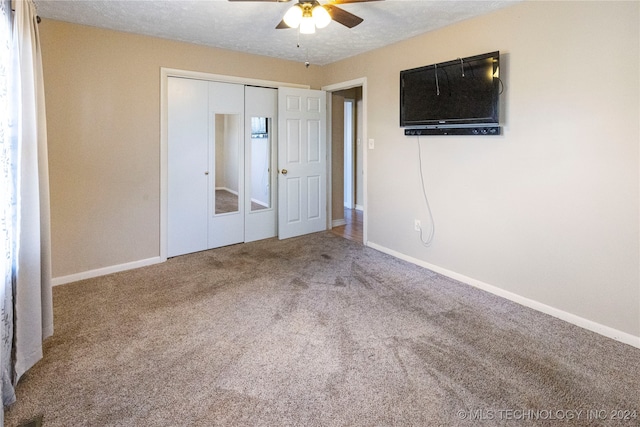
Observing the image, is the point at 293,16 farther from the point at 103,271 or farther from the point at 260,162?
the point at 103,271

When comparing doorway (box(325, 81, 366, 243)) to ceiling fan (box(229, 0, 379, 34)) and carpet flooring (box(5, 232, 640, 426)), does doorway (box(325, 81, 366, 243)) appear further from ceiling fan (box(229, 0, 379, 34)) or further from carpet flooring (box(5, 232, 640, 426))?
carpet flooring (box(5, 232, 640, 426))

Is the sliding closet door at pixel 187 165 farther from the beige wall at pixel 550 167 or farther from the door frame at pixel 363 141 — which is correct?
the beige wall at pixel 550 167

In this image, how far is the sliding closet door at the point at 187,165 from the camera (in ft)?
13.2

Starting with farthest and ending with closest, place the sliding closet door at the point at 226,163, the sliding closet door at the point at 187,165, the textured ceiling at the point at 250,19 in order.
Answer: the sliding closet door at the point at 226,163 < the sliding closet door at the point at 187,165 < the textured ceiling at the point at 250,19

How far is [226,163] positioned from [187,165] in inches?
19.7

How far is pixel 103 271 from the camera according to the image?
12.1 ft

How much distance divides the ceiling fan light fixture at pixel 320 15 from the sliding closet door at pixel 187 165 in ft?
6.85

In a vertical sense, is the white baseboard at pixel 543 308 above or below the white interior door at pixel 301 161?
below

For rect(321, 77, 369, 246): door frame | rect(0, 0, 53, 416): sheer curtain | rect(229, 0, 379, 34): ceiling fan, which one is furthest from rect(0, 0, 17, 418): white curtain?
rect(321, 77, 369, 246): door frame

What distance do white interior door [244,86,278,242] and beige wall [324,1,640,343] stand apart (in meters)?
Answer: 1.85

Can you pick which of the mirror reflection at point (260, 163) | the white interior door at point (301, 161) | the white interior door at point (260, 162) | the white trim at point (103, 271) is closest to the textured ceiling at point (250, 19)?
the white interior door at point (260, 162)

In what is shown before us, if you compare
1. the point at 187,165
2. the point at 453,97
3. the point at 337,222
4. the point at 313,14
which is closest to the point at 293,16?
the point at 313,14

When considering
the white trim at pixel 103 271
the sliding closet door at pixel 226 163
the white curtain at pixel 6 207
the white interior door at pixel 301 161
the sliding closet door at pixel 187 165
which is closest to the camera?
the white curtain at pixel 6 207

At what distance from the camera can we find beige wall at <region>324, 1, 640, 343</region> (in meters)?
2.40
